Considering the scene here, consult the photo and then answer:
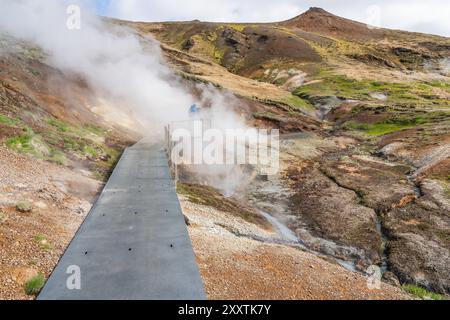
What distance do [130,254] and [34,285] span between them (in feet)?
5.92

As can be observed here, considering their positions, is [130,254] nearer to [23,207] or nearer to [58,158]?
[23,207]

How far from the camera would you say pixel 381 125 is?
4669 centimetres

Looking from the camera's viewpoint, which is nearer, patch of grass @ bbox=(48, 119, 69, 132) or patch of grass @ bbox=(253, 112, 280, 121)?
patch of grass @ bbox=(48, 119, 69, 132)

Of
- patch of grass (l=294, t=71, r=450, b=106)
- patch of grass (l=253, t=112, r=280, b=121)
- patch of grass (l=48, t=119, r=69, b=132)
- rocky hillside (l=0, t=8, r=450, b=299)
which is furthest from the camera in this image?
patch of grass (l=294, t=71, r=450, b=106)

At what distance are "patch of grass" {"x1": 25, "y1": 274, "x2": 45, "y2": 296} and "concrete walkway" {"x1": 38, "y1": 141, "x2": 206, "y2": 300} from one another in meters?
0.14

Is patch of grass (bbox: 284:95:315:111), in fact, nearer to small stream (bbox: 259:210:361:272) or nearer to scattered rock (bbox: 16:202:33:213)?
small stream (bbox: 259:210:361:272)

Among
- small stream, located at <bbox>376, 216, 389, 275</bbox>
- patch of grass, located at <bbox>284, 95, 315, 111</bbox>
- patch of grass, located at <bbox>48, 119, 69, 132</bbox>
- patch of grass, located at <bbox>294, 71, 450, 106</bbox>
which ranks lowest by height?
small stream, located at <bbox>376, 216, 389, 275</bbox>

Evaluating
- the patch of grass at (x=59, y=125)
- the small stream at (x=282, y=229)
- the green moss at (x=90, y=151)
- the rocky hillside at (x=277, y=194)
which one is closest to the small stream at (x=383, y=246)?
the rocky hillside at (x=277, y=194)

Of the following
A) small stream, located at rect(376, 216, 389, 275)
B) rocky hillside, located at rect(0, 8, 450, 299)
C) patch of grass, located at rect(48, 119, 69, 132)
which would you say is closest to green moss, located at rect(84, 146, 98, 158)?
rocky hillside, located at rect(0, 8, 450, 299)

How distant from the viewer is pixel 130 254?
24.9ft

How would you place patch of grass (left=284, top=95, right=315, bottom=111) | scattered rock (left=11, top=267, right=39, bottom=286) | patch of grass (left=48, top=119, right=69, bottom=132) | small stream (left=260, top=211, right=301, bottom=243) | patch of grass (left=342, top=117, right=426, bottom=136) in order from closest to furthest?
scattered rock (left=11, top=267, right=39, bottom=286) < small stream (left=260, top=211, right=301, bottom=243) < patch of grass (left=48, top=119, right=69, bottom=132) < patch of grass (left=342, top=117, right=426, bottom=136) < patch of grass (left=284, top=95, right=315, bottom=111)

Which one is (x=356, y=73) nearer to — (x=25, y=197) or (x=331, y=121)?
(x=331, y=121)

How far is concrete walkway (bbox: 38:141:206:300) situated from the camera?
6242 mm

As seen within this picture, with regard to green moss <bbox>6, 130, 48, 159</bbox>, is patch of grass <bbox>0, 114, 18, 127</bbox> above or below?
above
